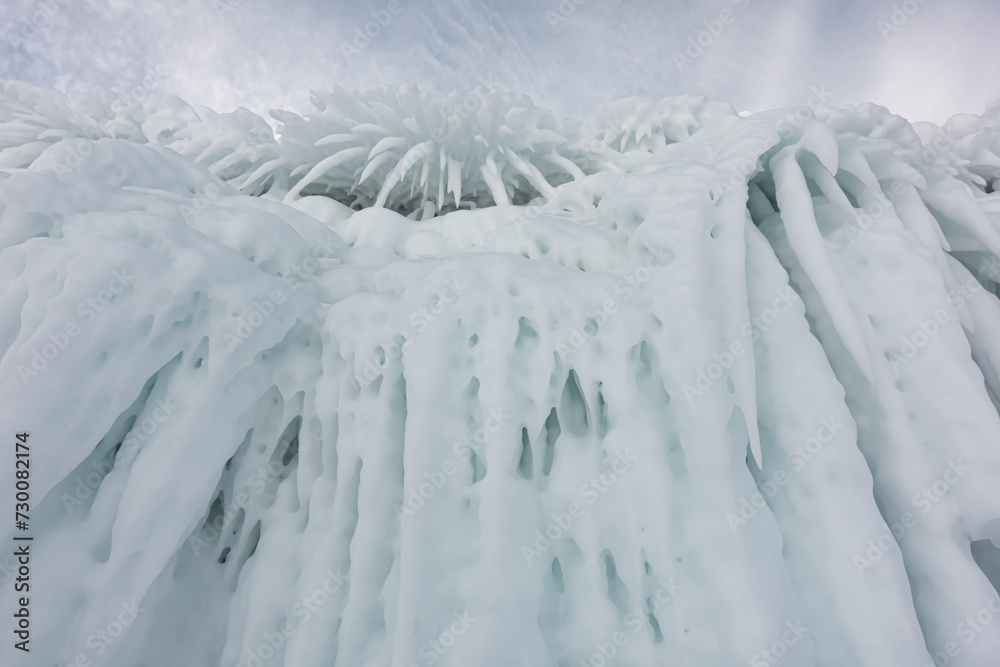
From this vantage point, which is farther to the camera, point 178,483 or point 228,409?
point 228,409

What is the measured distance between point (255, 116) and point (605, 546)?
4748 millimetres

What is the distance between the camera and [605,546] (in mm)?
1706

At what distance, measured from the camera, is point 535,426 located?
1.90 meters

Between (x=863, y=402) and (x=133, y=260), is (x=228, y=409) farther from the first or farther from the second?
(x=863, y=402)

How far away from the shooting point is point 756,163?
2268 millimetres

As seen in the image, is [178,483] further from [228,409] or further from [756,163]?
[756,163]

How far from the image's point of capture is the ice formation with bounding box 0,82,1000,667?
1549 mm

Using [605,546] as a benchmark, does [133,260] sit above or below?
above

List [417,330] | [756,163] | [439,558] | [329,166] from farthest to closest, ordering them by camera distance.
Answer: [329,166]
[756,163]
[417,330]
[439,558]

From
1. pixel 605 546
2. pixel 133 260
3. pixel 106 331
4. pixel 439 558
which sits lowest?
pixel 605 546

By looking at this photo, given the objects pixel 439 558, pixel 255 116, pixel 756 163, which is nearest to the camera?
pixel 439 558

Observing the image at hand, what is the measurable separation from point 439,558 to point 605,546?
61 cm

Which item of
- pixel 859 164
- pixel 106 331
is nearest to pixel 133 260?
pixel 106 331

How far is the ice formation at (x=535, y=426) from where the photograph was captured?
1.55m
